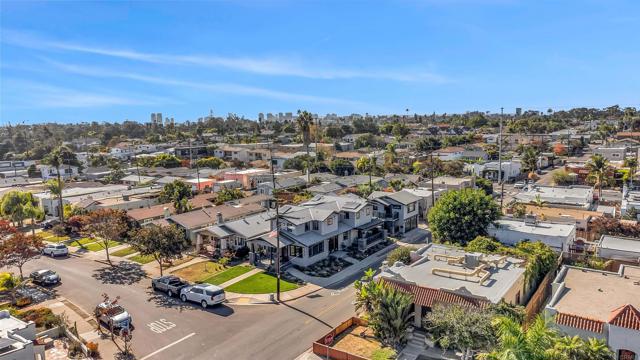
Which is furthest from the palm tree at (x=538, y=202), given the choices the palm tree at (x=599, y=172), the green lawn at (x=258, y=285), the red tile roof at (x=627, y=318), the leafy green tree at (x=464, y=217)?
the red tile roof at (x=627, y=318)

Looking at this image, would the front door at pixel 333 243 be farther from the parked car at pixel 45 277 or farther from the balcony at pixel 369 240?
the parked car at pixel 45 277

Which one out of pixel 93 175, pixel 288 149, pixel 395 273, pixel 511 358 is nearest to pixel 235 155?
pixel 288 149

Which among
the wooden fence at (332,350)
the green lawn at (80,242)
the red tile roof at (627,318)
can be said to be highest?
the red tile roof at (627,318)

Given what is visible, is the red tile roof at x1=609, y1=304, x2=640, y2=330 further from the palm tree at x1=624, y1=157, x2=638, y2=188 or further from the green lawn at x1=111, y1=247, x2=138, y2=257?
the palm tree at x1=624, y1=157, x2=638, y2=188

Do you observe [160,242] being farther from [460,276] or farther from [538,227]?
[538,227]

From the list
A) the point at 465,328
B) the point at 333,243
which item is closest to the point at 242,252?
the point at 333,243

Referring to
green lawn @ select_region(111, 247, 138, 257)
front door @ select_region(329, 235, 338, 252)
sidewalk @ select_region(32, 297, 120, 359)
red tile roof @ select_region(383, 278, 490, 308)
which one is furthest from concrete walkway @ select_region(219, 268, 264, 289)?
red tile roof @ select_region(383, 278, 490, 308)
